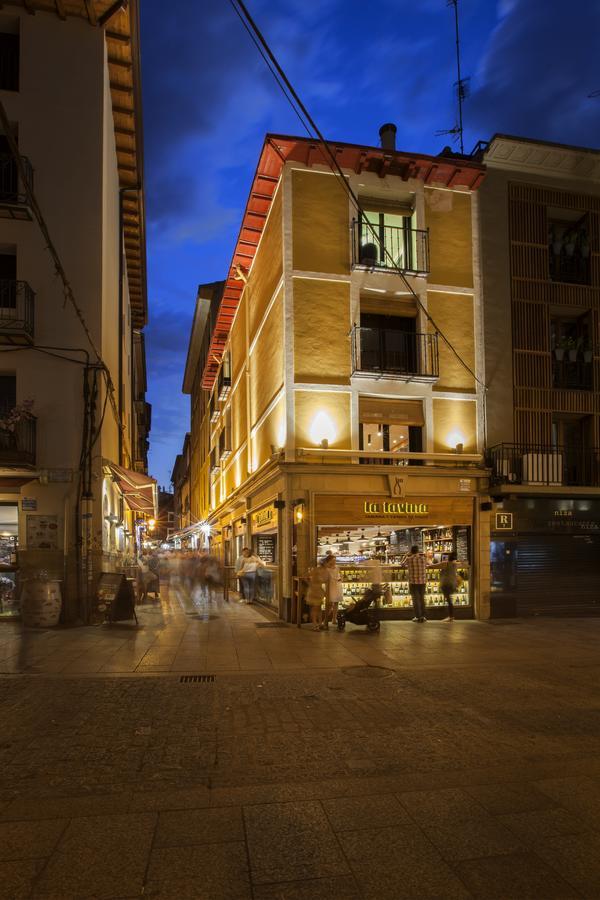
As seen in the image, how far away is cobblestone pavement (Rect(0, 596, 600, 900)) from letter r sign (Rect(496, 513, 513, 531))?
20.2 feet

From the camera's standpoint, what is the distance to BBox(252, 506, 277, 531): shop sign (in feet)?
54.4

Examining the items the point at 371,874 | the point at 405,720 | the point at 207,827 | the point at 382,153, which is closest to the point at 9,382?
the point at 382,153

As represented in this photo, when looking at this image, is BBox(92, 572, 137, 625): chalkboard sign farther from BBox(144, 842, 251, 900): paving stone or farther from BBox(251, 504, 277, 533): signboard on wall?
BBox(144, 842, 251, 900): paving stone

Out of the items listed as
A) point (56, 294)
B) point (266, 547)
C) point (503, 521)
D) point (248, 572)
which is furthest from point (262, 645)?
point (56, 294)

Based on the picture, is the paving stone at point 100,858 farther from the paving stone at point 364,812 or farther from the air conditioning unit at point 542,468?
the air conditioning unit at point 542,468

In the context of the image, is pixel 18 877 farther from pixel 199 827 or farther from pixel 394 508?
pixel 394 508

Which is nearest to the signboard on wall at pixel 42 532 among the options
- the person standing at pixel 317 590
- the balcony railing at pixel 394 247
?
the person standing at pixel 317 590

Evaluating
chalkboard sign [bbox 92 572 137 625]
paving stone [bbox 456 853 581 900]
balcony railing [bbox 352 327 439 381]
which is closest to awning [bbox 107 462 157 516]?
chalkboard sign [bbox 92 572 137 625]

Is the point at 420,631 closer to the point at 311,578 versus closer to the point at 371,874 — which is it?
the point at 311,578

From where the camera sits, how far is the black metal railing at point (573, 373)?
17312mm

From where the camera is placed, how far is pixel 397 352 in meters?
16.7

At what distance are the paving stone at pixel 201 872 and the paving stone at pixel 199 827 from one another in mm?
99

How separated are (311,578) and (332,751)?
8.14 meters

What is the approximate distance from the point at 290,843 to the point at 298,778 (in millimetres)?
1187
